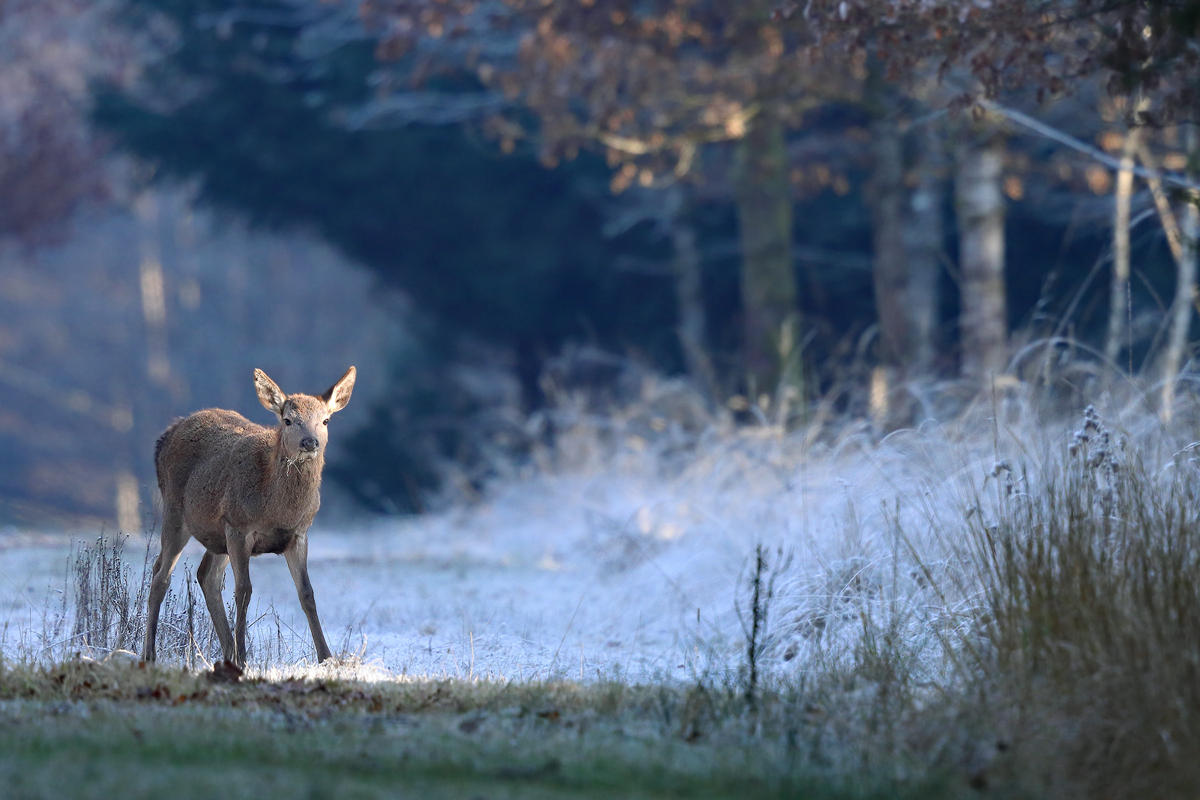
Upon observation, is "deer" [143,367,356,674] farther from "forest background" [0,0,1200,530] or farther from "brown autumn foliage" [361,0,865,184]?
"brown autumn foliage" [361,0,865,184]

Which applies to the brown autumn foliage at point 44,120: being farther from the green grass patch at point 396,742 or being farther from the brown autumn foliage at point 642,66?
the green grass patch at point 396,742

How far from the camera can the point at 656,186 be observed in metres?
18.1

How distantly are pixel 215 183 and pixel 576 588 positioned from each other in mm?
13816

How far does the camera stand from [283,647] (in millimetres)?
7473

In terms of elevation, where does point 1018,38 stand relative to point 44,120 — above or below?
below

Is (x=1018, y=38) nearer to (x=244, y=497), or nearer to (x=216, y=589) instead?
(x=244, y=497)

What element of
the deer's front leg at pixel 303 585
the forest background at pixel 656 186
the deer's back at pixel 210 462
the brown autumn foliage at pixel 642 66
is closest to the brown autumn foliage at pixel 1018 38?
the forest background at pixel 656 186

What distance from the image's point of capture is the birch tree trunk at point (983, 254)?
13078 mm

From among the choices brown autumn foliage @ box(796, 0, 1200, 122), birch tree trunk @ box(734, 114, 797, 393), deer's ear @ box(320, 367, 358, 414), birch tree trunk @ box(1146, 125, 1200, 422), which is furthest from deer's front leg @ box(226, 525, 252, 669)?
birch tree trunk @ box(734, 114, 797, 393)

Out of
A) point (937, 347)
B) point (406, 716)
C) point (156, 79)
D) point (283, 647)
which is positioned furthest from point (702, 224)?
point (406, 716)

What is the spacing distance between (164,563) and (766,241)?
34.3ft

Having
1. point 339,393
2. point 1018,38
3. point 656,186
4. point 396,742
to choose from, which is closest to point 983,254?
point 1018,38

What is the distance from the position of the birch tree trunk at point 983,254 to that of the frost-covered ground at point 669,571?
252 cm

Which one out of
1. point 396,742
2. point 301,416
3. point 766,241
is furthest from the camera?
point 766,241
